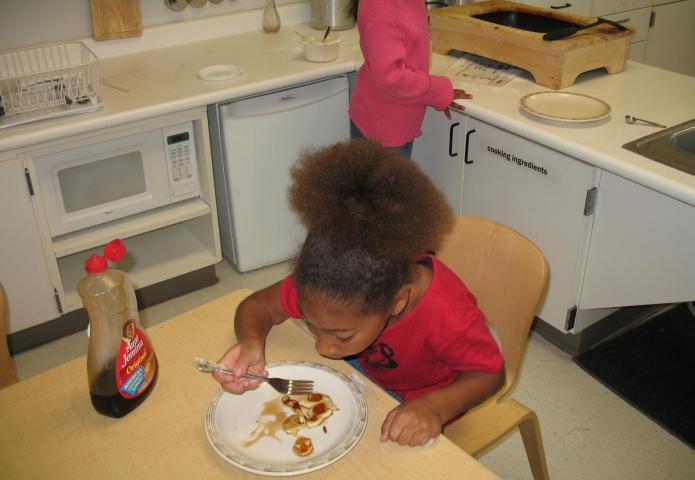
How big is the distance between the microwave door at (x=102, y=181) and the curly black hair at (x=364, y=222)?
1304mm

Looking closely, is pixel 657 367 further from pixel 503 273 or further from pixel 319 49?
pixel 319 49

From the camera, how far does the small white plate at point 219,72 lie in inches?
89.7

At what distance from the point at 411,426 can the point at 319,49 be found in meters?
1.72

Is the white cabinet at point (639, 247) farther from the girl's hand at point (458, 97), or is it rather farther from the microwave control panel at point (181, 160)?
the microwave control panel at point (181, 160)

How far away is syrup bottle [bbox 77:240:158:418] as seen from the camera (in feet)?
3.14

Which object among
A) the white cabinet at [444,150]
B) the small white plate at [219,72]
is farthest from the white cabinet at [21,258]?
the white cabinet at [444,150]

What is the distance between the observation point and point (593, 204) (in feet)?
6.06

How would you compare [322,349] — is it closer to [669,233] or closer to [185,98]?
[669,233]

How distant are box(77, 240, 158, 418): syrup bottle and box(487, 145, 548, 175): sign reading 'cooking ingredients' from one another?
131cm

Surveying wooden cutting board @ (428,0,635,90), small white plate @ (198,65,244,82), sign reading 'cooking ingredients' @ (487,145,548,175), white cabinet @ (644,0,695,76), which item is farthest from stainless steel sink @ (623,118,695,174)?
white cabinet @ (644,0,695,76)

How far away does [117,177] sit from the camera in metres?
2.24

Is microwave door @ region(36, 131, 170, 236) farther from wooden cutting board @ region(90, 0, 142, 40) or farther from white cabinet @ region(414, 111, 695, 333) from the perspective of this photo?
white cabinet @ region(414, 111, 695, 333)

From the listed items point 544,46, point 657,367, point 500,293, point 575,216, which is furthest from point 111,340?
point 657,367

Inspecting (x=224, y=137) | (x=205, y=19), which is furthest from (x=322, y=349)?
(x=205, y=19)
